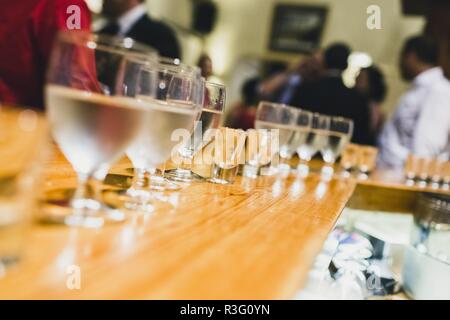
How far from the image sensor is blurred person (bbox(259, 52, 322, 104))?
470 centimetres

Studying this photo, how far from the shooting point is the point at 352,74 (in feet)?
25.2

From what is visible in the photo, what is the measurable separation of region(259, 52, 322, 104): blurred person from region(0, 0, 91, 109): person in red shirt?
309 cm

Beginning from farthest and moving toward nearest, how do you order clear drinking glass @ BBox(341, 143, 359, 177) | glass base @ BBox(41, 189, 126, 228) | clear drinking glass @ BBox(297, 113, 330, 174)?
clear drinking glass @ BBox(341, 143, 359, 177) < clear drinking glass @ BBox(297, 113, 330, 174) < glass base @ BBox(41, 189, 126, 228)

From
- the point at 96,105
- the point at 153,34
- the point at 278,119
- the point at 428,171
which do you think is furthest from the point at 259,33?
the point at 96,105

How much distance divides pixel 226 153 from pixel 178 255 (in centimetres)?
59

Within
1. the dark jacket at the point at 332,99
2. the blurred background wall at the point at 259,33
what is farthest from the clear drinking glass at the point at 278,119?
the blurred background wall at the point at 259,33

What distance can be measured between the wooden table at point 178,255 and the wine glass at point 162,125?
7cm

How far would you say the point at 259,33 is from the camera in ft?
28.3

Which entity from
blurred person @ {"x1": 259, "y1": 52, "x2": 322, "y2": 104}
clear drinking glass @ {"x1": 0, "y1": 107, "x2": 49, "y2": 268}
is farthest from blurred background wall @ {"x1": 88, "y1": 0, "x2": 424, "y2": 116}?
clear drinking glass @ {"x1": 0, "y1": 107, "x2": 49, "y2": 268}

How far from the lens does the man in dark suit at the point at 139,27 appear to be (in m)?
3.64

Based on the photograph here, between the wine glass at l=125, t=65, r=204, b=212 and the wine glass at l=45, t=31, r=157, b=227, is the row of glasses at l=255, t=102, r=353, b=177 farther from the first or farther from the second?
the wine glass at l=45, t=31, r=157, b=227

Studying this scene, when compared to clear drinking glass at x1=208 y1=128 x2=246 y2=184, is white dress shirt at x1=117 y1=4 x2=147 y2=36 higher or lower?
higher

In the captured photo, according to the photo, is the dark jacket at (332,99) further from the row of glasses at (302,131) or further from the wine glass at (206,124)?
the wine glass at (206,124)

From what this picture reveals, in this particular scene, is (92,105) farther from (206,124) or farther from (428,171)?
(428,171)
